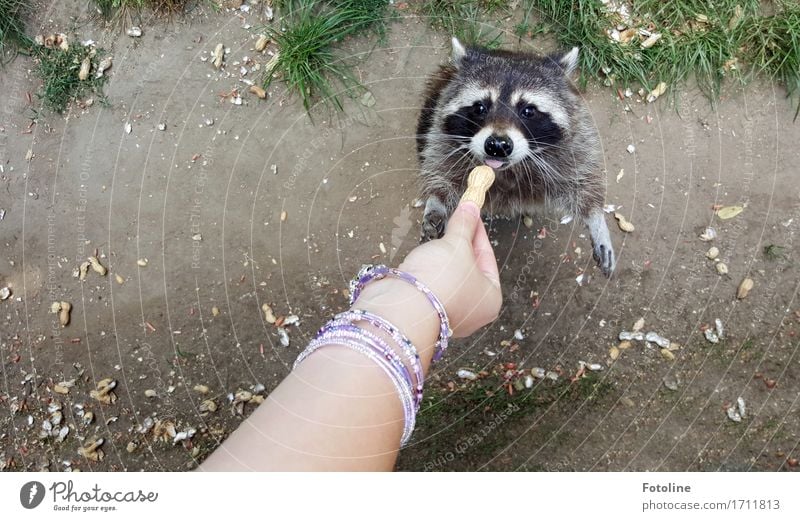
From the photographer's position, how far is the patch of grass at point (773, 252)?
1.41 metres

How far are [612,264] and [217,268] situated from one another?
1077 mm

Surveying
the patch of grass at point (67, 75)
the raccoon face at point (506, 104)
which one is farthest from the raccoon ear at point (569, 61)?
the patch of grass at point (67, 75)

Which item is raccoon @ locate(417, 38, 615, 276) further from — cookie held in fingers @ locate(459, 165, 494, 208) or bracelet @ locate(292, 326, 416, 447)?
bracelet @ locate(292, 326, 416, 447)

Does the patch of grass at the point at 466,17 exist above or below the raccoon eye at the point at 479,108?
above

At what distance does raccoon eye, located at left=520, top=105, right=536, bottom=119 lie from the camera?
130 centimetres

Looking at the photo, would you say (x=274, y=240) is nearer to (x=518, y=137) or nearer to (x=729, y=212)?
(x=518, y=137)

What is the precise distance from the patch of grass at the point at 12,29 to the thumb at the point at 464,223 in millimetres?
1325

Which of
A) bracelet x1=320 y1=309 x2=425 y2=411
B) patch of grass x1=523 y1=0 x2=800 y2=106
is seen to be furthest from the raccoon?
bracelet x1=320 y1=309 x2=425 y2=411

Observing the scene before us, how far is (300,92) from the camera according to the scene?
1.48m

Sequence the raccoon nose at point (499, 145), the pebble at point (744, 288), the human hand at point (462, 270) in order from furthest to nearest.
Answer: the pebble at point (744, 288)
the raccoon nose at point (499, 145)
the human hand at point (462, 270)

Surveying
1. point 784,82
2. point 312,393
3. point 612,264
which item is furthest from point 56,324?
point 784,82

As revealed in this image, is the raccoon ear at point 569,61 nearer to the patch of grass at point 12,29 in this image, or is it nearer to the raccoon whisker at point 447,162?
the raccoon whisker at point 447,162

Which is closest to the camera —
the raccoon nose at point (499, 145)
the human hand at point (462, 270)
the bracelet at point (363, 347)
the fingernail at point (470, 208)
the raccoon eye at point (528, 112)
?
the bracelet at point (363, 347)

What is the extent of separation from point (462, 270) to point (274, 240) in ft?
2.26
